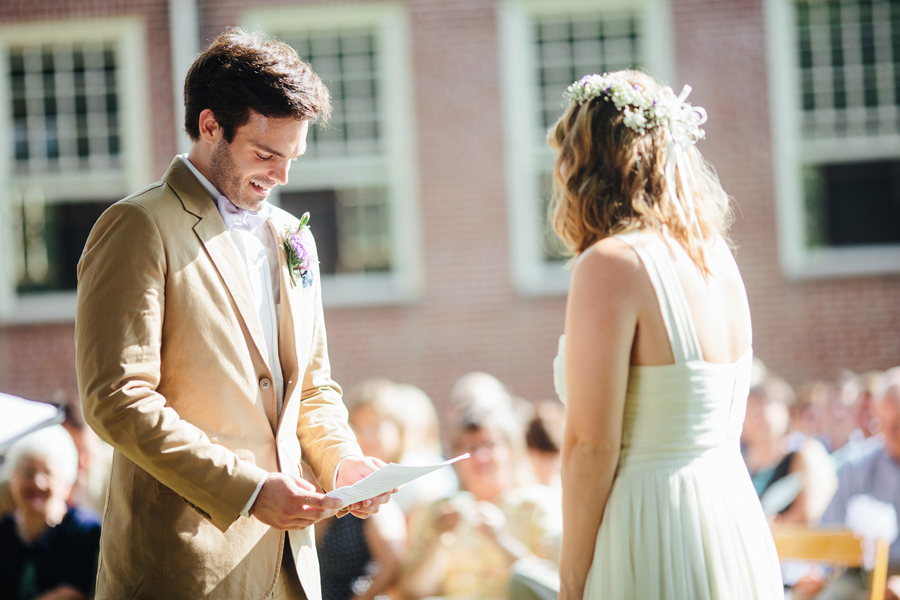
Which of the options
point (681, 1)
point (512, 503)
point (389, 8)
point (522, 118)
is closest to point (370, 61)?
point (389, 8)

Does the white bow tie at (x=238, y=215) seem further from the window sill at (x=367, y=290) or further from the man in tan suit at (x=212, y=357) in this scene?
the window sill at (x=367, y=290)

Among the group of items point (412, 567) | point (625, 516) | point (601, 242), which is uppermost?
point (601, 242)

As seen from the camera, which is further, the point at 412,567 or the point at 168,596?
the point at 412,567

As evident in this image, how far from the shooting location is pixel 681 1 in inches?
352

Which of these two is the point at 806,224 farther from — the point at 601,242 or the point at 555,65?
the point at 601,242

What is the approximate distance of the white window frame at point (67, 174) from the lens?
918 centimetres

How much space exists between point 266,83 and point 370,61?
757cm

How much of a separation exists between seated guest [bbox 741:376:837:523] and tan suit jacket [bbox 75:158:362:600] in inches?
148

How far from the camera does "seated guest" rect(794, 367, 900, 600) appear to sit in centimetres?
442

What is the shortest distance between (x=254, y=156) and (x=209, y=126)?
127 millimetres

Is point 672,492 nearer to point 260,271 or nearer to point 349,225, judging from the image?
point 260,271

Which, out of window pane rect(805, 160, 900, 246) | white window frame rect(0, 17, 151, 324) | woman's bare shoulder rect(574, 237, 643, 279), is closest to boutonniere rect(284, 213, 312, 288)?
woman's bare shoulder rect(574, 237, 643, 279)

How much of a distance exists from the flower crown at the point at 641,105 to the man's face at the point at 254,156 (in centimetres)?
74

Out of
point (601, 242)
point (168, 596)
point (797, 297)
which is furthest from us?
point (797, 297)
